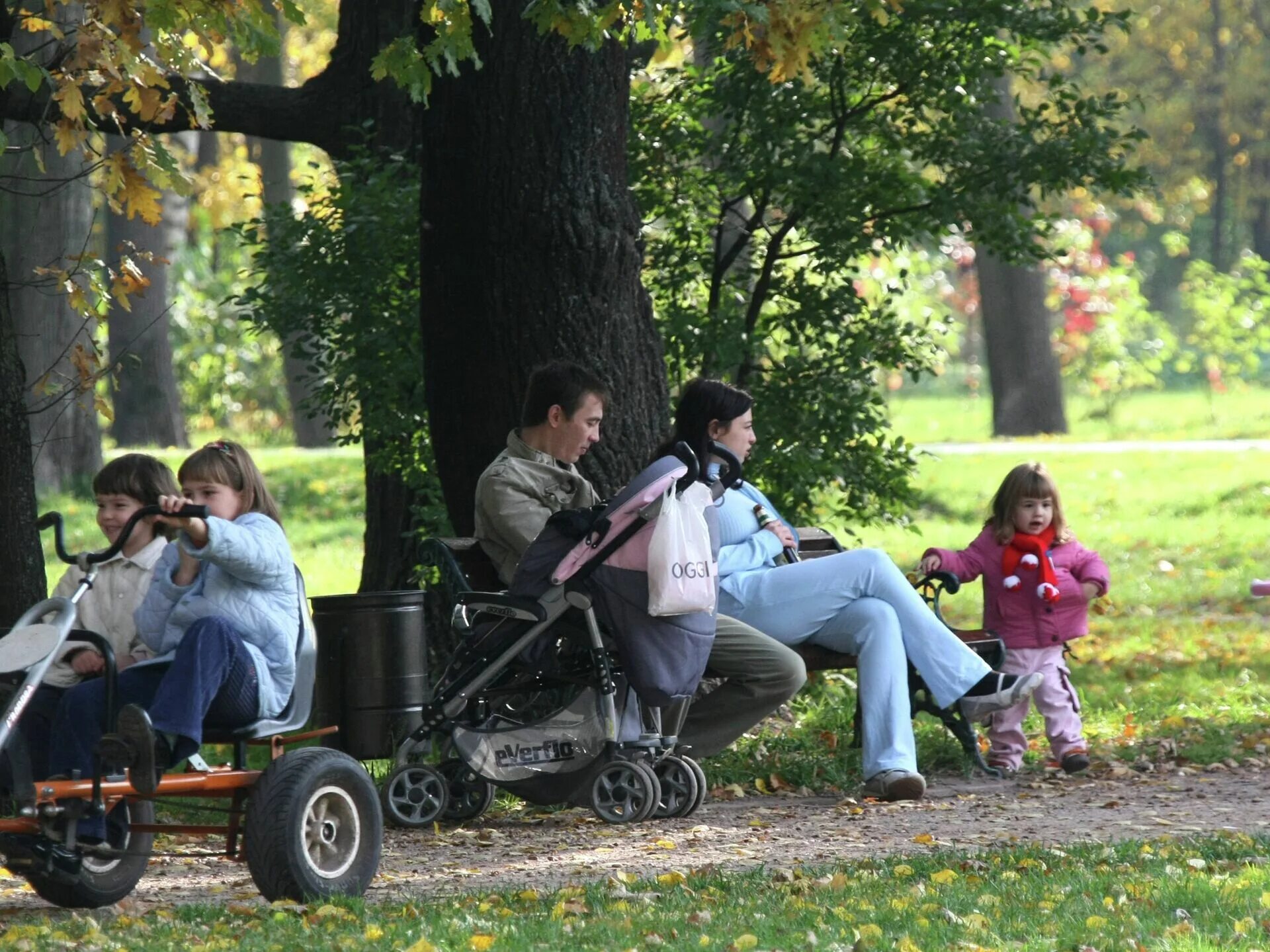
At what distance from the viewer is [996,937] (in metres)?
4.70

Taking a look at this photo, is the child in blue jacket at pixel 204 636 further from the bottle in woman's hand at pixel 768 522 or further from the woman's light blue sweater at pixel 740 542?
the bottle in woman's hand at pixel 768 522

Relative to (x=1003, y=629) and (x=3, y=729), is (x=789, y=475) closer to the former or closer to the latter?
(x=1003, y=629)

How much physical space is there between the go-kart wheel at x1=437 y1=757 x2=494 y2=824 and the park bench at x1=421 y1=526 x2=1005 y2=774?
58cm

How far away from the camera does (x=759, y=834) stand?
6738 mm

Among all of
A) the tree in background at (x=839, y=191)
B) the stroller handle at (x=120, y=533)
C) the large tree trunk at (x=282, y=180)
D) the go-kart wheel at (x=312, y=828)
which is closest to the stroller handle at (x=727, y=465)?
the tree in background at (x=839, y=191)

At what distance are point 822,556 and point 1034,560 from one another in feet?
2.85

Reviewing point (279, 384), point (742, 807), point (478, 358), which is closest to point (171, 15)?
point (478, 358)

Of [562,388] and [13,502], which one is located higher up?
[562,388]

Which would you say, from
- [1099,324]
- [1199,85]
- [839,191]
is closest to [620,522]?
[839,191]

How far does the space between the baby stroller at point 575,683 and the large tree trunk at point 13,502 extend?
189 cm

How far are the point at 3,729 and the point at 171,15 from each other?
300 cm

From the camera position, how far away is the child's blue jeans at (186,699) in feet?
16.9

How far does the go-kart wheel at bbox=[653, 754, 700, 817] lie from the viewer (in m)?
A: 7.04

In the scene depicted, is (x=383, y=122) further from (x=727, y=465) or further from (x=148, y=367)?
(x=148, y=367)
